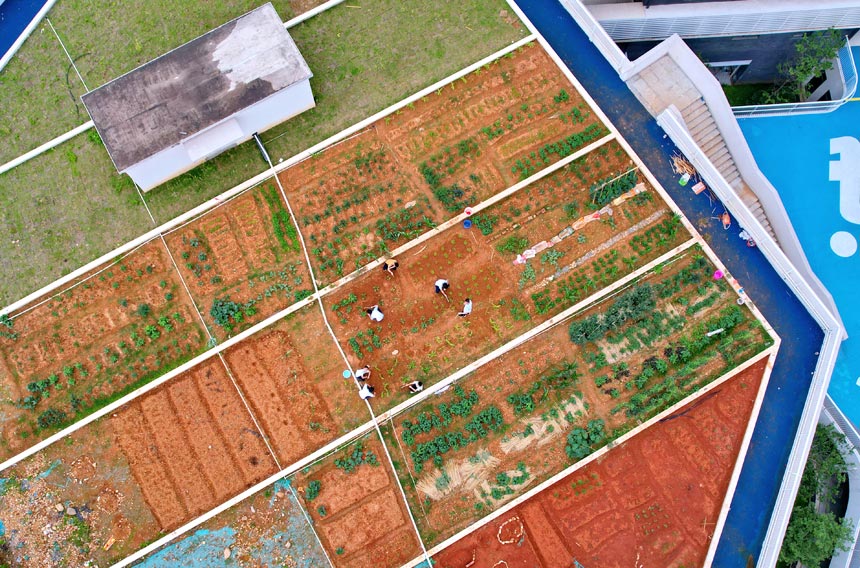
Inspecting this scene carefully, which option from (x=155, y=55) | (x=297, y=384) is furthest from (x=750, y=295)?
(x=155, y=55)

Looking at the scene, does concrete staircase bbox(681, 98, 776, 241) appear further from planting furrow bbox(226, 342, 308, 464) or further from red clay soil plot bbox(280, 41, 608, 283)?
planting furrow bbox(226, 342, 308, 464)

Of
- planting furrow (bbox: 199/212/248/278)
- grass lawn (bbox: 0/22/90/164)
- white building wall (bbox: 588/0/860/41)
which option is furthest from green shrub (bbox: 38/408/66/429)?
white building wall (bbox: 588/0/860/41)

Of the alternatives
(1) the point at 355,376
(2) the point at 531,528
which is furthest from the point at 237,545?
(2) the point at 531,528

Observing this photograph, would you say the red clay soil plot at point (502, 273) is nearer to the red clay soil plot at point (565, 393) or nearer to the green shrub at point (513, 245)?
the green shrub at point (513, 245)

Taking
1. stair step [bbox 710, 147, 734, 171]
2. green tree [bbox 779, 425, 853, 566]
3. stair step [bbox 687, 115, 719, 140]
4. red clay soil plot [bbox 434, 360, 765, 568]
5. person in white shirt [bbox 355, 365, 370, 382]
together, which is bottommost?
green tree [bbox 779, 425, 853, 566]

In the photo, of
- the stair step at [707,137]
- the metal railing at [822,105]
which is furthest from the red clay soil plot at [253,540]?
the metal railing at [822,105]

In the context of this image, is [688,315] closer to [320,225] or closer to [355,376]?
[355,376]

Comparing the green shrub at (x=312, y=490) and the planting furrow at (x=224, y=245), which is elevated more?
the planting furrow at (x=224, y=245)
